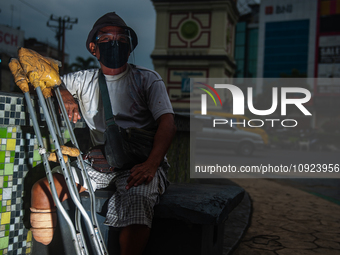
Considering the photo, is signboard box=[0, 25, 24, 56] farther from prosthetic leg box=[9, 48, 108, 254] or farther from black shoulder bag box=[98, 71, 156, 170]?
black shoulder bag box=[98, 71, 156, 170]

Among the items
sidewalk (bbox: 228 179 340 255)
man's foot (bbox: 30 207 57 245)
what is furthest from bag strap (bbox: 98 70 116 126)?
sidewalk (bbox: 228 179 340 255)

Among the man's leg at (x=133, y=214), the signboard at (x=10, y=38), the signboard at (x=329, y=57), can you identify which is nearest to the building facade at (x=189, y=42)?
the signboard at (x=10, y=38)

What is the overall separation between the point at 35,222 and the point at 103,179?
44 cm

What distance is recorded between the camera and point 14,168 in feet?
6.90

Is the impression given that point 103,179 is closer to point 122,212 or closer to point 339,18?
point 122,212

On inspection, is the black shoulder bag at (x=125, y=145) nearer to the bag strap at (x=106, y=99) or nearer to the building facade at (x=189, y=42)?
the bag strap at (x=106, y=99)

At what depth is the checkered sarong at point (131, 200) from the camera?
182 cm

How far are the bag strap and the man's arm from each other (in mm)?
279

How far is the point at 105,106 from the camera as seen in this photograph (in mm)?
2174

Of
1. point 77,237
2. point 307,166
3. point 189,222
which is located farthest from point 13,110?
point 307,166

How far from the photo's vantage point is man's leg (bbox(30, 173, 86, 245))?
200cm

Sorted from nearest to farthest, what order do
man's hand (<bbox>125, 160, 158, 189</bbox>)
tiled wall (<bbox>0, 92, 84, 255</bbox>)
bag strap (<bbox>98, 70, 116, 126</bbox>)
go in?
man's hand (<bbox>125, 160, 158, 189</bbox>) → tiled wall (<bbox>0, 92, 84, 255</bbox>) → bag strap (<bbox>98, 70, 116, 126</bbox>)

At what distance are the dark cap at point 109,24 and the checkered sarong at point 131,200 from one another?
0.82 meters

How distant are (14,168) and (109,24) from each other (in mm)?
1025
